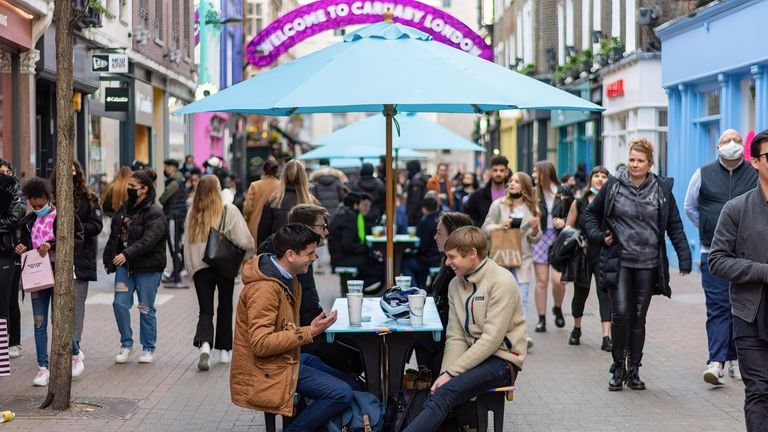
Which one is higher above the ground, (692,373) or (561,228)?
(561,228)

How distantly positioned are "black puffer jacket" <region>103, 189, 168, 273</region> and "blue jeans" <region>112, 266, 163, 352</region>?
0.06 metres

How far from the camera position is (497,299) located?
21.4ft

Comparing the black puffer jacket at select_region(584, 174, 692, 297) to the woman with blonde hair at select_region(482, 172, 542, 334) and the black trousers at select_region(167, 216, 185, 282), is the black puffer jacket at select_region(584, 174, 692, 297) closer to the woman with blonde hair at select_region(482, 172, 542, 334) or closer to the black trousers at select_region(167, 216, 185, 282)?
the woman with blonde hair at select_region(482, 172, 542, 334)

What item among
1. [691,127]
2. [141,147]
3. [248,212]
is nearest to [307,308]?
[248,212]

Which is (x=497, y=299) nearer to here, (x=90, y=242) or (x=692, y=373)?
(x=692, y=373)

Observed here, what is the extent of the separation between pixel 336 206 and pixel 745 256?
44.9 feet

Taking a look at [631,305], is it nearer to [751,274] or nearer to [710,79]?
[751,274]

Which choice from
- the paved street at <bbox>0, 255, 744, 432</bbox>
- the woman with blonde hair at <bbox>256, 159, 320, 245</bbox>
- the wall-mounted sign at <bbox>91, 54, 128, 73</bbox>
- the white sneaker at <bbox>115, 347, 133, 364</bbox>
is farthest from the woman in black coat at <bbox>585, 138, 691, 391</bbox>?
the wall-mounted sign at <bbox>91, 54, 128, 73</bbox>

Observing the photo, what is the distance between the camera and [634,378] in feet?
29.3

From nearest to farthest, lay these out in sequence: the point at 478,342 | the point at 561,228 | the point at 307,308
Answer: the point at 478,342, the point at 307,308, the point at 561,228

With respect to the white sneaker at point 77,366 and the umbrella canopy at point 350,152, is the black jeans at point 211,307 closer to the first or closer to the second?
the white sneaker at point 77,366

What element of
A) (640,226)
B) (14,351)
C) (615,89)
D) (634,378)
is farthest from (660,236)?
(615,89)

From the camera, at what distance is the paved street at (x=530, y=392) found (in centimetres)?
776

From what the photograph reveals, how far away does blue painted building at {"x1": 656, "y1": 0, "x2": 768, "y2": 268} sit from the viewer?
16469mm
